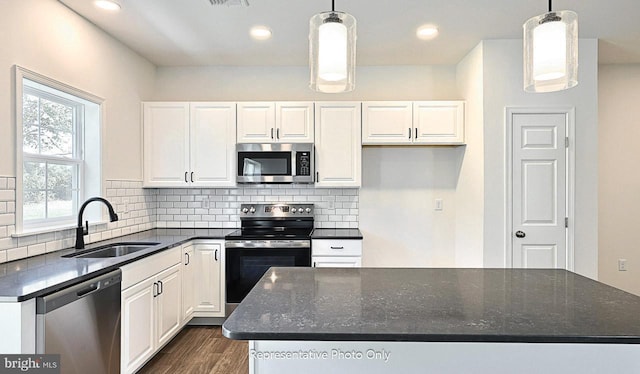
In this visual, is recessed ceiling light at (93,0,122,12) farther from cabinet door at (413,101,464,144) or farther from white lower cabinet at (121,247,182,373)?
cabinet door at (413,101,464,144)

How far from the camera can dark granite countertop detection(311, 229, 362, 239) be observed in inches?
138

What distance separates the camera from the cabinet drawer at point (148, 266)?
2393mm

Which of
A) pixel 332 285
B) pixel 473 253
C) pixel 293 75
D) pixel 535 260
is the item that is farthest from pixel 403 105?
pixel 332 285

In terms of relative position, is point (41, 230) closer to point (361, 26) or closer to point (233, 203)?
point (233, 203)

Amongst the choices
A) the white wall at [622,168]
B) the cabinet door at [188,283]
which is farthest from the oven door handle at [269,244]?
the white wall at [622,168]

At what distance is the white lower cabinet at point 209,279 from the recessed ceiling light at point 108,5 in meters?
2.01

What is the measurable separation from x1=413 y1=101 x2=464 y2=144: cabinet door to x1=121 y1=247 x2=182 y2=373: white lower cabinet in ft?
8.36

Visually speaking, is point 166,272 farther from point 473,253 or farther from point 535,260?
point 535,260

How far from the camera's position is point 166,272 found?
2.99 meters

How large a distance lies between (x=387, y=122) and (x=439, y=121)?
51 centimetres

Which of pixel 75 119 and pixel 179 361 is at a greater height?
pixel 75 119

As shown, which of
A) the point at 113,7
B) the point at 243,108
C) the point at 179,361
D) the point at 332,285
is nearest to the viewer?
the point at 332,285

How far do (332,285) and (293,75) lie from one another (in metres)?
2.94

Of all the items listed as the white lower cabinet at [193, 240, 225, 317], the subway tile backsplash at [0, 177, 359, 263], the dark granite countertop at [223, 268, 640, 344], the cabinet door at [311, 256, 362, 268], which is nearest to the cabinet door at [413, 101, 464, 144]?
the subway tile backsplash at [0, 177, 359, 263]
